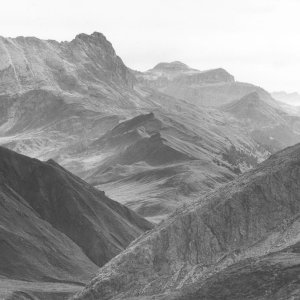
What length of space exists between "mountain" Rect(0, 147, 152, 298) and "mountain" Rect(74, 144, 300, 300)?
72.4 m

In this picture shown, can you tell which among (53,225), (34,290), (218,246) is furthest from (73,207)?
(218,246)

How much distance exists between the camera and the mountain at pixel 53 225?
371 ft

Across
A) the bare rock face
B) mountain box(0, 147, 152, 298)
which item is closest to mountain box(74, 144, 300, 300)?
mountain box(0, 147, 152, 298)

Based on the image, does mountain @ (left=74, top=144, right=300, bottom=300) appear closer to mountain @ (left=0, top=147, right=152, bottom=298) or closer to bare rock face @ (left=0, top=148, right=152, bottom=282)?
mountain @ (left=0, top=147, right=152, bottom=298)

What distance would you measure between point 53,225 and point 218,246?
111 meters

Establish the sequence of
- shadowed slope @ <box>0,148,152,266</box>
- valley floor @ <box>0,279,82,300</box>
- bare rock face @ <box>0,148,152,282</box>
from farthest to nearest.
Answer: shadowed slope @ <box>0,148,152,266</box>, bare rock face @ <box>0,148,152,282</box>, valley floor @ <box>0,279,82,300</box>

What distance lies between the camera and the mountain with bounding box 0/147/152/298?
11312cm

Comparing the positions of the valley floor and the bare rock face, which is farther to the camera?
the bare rock face

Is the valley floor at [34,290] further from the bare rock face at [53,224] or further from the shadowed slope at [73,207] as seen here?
the shadowed slope at [73,207]

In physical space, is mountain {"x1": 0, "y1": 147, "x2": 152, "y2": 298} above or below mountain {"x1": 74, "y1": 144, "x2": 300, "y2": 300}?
below

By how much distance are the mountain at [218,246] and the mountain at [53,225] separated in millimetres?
72396

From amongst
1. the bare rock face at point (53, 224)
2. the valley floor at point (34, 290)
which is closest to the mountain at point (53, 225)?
the bare rock face at point (53, 224)

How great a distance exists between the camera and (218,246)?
3303 cm

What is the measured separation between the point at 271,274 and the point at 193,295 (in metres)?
2.92
